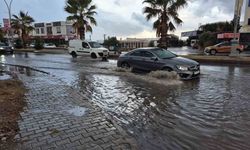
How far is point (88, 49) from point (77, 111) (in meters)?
18.8

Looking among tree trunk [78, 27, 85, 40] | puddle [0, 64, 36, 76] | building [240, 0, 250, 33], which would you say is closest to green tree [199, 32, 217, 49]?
building [240, 0, 250, 33]

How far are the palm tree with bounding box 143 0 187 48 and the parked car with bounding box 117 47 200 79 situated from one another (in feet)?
29.7

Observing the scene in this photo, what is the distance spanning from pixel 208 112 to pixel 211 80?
5007 millimetres

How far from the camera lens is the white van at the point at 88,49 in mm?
23422

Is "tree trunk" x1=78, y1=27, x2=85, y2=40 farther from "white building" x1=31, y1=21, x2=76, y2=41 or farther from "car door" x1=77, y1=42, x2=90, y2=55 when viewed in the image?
"white building" x1=31, y1=21, x2=76, y2=41

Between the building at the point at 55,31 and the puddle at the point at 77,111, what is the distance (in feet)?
230

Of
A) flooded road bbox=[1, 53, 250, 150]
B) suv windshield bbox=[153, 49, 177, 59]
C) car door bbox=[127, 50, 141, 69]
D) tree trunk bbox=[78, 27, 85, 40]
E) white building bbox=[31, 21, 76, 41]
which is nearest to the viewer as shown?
flooded road bbox=[1, 53, 250, 150]

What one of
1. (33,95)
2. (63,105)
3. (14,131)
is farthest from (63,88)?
(14,131)

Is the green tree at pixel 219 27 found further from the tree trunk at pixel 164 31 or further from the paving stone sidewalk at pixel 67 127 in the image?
the paving stone sidewalk at pixel 67 127

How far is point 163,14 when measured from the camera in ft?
71.0

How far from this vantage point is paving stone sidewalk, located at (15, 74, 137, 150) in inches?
166

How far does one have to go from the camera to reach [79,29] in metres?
31.3

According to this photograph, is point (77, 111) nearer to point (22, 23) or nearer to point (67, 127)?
point (67, 127)

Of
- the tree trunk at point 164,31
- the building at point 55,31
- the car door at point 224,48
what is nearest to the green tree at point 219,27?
the car door at point 224,48
